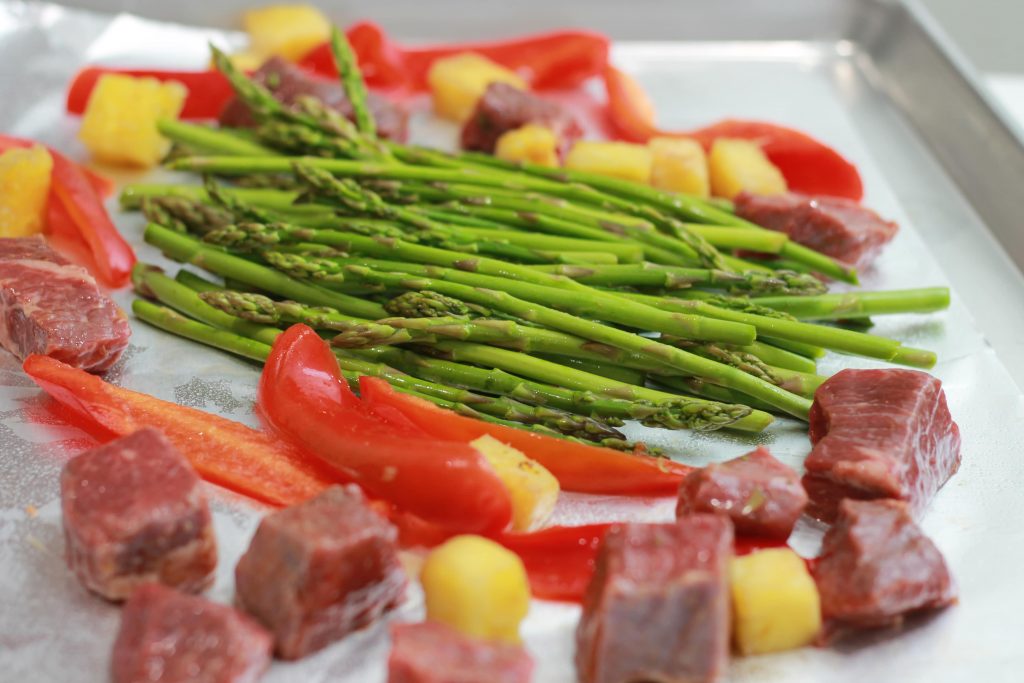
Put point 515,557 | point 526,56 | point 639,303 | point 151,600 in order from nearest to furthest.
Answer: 1. point 151,600
2. point 515,557
3. point 639,303
4. point 526,56

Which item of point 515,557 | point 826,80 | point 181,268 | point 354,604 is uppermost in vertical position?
point 826,80

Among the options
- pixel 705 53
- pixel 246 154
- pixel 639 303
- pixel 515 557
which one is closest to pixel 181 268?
pixel 246 154

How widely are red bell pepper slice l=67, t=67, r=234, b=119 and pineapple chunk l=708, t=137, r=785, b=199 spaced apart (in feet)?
7.57

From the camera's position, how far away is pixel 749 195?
4.59 meters

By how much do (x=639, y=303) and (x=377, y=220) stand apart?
3.48 ft

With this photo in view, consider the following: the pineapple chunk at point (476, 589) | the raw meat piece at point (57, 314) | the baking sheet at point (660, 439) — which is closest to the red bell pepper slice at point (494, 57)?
the baking sheet at point (660, 439)

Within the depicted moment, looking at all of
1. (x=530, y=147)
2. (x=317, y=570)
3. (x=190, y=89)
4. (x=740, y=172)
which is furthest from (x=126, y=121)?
(x=317, y=570)

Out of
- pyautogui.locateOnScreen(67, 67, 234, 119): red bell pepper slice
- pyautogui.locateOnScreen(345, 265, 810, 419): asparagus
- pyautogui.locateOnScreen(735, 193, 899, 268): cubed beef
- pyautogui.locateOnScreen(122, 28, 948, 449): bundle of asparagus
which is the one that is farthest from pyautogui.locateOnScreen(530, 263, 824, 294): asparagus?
pyautogui.locateOnScreen(67, 67, 234, 119): red bell pepper slice

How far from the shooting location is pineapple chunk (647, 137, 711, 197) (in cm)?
477

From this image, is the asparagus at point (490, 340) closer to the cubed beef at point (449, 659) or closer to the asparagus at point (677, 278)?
the asparagus at point (677, 278)

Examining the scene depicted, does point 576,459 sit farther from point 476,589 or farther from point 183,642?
point 183,642

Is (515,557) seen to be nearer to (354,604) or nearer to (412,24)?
(354,604)

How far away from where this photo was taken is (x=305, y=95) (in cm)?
500

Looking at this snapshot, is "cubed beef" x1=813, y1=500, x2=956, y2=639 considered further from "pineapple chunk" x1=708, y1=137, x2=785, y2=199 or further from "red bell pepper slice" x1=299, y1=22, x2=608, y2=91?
"red bell pepper slice" x1=299, y1=22, x2=608, y2=91
